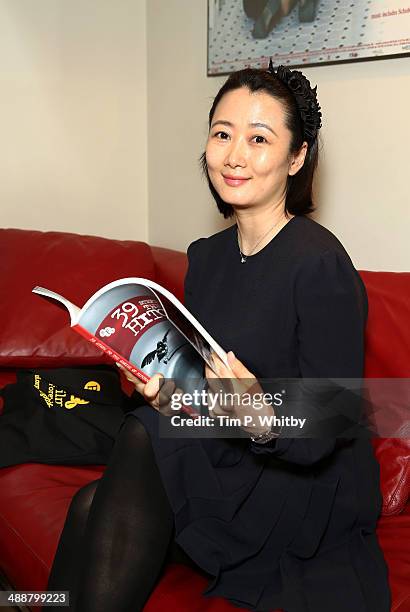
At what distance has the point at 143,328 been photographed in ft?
3.55

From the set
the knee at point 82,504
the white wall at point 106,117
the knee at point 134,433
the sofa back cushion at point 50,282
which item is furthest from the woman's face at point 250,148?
the white wall at point 106,117

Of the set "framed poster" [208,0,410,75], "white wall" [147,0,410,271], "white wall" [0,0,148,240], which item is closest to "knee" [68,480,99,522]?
"white wall" [147,0,410,271]

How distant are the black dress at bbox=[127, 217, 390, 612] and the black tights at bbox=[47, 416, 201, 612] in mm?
29

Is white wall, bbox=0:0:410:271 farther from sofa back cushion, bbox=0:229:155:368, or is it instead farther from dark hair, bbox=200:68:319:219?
dark hair, bbox=200:68:319:219

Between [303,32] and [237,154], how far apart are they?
0.78 meters

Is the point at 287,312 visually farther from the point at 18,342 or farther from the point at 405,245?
the point at 18,342

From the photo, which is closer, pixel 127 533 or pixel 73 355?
pixel 127 533

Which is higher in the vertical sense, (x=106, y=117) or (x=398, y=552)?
(x=106, y=117)

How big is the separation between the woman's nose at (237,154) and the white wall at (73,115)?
4.31ft

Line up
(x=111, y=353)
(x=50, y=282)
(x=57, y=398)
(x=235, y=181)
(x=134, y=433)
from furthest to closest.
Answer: (x=50, y=282), (x=57, y=398), (x=235, y=181), (x=134, y=433), (x=111, y=353)

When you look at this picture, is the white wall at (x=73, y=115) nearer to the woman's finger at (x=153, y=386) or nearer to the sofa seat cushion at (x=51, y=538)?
the sofa seat cushion at (x=51, y=538)

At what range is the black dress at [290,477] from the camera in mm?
1171

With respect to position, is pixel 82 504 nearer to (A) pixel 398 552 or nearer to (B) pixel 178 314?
(B) pixel 178 314

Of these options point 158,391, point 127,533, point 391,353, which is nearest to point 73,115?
point 391,353
